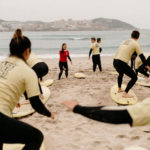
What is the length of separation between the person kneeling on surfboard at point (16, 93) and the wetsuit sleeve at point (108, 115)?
80 centimetres

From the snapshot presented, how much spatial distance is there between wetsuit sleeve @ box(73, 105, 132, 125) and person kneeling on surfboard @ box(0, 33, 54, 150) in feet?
2.61

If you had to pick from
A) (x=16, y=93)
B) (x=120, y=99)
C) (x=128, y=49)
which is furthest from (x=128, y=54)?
(x=16, y=93)

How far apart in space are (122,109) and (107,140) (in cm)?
232

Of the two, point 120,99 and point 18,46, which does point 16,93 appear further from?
point 120,99

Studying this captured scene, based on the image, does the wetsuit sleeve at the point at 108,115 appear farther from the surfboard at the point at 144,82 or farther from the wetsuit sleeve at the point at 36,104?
the surfboard at the point at 144,82

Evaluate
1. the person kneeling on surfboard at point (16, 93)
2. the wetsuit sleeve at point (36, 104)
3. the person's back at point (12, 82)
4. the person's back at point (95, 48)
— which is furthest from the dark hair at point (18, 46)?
the person's back at point (95, 48)

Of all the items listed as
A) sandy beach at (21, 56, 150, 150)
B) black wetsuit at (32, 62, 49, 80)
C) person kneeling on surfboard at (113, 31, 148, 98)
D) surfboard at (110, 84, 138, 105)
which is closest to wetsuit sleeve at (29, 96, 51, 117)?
sandy beach at (21, 56, 150, 150)

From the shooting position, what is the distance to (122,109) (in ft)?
4.08

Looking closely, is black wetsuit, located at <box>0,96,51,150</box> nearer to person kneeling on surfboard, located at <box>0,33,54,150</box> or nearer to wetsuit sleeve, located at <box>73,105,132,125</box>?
person kneeling on surfboard, located at <box>0,33,54,150</box>

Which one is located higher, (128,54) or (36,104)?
(128,54)

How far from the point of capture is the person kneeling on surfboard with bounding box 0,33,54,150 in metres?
1.76

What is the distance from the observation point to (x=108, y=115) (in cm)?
121

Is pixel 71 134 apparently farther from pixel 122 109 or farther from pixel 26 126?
pixel 122 109

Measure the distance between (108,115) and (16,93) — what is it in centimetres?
111
